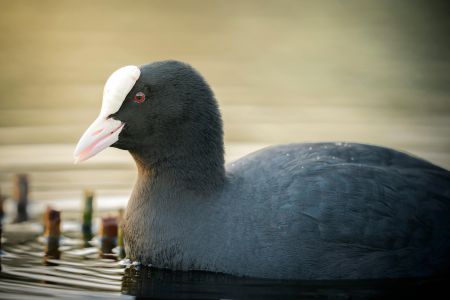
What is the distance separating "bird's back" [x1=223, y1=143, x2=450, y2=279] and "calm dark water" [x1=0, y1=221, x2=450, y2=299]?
15 centimetres

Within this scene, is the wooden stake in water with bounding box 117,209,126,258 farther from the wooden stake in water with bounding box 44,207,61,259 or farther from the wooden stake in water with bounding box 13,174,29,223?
the wooden stake in water with bounding box 13,174,29,223

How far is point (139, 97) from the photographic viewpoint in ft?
29.4

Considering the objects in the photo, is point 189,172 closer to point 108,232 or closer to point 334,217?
point 334,217

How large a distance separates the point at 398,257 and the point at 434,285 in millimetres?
421

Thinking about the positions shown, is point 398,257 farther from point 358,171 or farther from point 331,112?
point 331,112

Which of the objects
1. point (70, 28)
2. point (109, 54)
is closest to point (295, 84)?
point (109, 54)

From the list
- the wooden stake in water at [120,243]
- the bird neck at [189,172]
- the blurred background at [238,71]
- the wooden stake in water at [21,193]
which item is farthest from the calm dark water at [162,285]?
the blurred background at [238,71]

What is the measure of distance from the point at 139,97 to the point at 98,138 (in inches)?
22.4

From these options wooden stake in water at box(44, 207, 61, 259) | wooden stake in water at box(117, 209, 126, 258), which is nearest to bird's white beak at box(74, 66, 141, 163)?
wooden stake in water at box(117, 209, 126, 258)

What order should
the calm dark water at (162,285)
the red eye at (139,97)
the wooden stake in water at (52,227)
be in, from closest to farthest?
the calm dark water at (162,285)
the red eye at (139,97)
the wooden stake in water at (52,227)

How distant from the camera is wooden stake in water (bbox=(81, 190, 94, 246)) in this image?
10750 mm

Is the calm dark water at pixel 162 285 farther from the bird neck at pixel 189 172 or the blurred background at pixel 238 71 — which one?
the blurred background at pixel 238 71

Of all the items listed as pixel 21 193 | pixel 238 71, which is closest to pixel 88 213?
pixel 21 193

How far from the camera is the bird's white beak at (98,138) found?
874 cm
